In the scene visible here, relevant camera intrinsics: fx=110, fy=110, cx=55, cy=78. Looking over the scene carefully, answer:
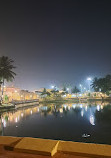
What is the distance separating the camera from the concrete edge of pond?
2627 mm

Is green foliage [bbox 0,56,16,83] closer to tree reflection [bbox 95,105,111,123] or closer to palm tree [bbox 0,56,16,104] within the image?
palm tree [bbox 0,56,16,104]

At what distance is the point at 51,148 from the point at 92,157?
99cm

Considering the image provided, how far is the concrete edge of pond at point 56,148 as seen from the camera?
2627 mm

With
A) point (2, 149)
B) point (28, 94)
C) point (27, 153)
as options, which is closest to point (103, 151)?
point (27, 153)

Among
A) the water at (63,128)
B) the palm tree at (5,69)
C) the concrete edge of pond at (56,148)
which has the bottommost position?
the water at (63,128)

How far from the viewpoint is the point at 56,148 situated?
2914 millimetres

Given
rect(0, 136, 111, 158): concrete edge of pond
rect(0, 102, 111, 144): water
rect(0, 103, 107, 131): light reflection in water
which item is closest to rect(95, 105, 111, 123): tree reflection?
rect(0, 102, 111, 144): water

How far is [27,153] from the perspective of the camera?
113 inches

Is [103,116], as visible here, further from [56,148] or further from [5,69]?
[5,69]

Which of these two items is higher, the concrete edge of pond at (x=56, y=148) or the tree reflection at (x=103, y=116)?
the concrete edge of pond at (x=56, y=148)

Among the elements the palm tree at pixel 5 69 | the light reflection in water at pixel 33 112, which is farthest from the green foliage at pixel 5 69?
the light reflection in water at pixel 33 112

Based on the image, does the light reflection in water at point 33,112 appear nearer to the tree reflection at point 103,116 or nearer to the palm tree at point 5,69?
the tree reflection at point 103,116

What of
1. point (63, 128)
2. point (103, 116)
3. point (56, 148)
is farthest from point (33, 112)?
point (56, 148)

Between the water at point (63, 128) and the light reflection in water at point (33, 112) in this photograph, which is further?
the light reflection in water at point (33, 112)
